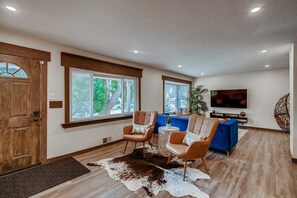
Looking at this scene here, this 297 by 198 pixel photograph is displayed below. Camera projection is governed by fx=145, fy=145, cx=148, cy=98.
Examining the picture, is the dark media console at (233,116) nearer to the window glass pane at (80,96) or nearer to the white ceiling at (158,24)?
the white ceiling at (158,24)

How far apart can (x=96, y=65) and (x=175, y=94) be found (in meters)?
4.31

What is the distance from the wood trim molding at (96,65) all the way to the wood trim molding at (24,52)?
316mm

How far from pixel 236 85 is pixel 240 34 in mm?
4568

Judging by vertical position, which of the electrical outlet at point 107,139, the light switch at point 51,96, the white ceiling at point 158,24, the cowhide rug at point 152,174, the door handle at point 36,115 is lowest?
the cowhide rug at point 152,174

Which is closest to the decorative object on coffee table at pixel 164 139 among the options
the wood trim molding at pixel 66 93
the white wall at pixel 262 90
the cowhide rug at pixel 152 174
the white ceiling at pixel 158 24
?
the cowhide rug at pixel 152 174

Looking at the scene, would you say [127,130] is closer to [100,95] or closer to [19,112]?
[100,95]

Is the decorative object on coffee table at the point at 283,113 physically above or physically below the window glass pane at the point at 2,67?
below

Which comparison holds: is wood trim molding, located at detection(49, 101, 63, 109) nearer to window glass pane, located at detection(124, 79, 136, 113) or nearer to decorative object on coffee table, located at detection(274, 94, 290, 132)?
window glass pane, located at detection(124, 79, 136, 113)

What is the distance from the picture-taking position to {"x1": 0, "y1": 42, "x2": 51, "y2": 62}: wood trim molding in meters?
2.45

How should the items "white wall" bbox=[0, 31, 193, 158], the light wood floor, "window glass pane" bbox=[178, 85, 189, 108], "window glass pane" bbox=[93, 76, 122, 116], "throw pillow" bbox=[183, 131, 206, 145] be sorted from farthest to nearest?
"window glass pane" bbox=[178, 85, 189, 108], "window glass pane" bbox=[93, 76, 122, 116], "white wall" bbox=[0, 31, 193, 158], "throw pillow" bbox=[183, 131, 206, 145], the light wood floor

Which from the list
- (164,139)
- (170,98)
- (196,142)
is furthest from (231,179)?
(170,98)

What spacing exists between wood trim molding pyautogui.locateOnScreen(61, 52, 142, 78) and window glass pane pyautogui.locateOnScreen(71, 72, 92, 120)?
216 millimetres

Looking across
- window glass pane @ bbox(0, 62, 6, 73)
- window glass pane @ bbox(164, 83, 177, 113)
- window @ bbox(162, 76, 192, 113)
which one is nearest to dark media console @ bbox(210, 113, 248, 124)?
window @ bbox(162, 76, 192, 113)

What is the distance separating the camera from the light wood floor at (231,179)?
6.52 ft
